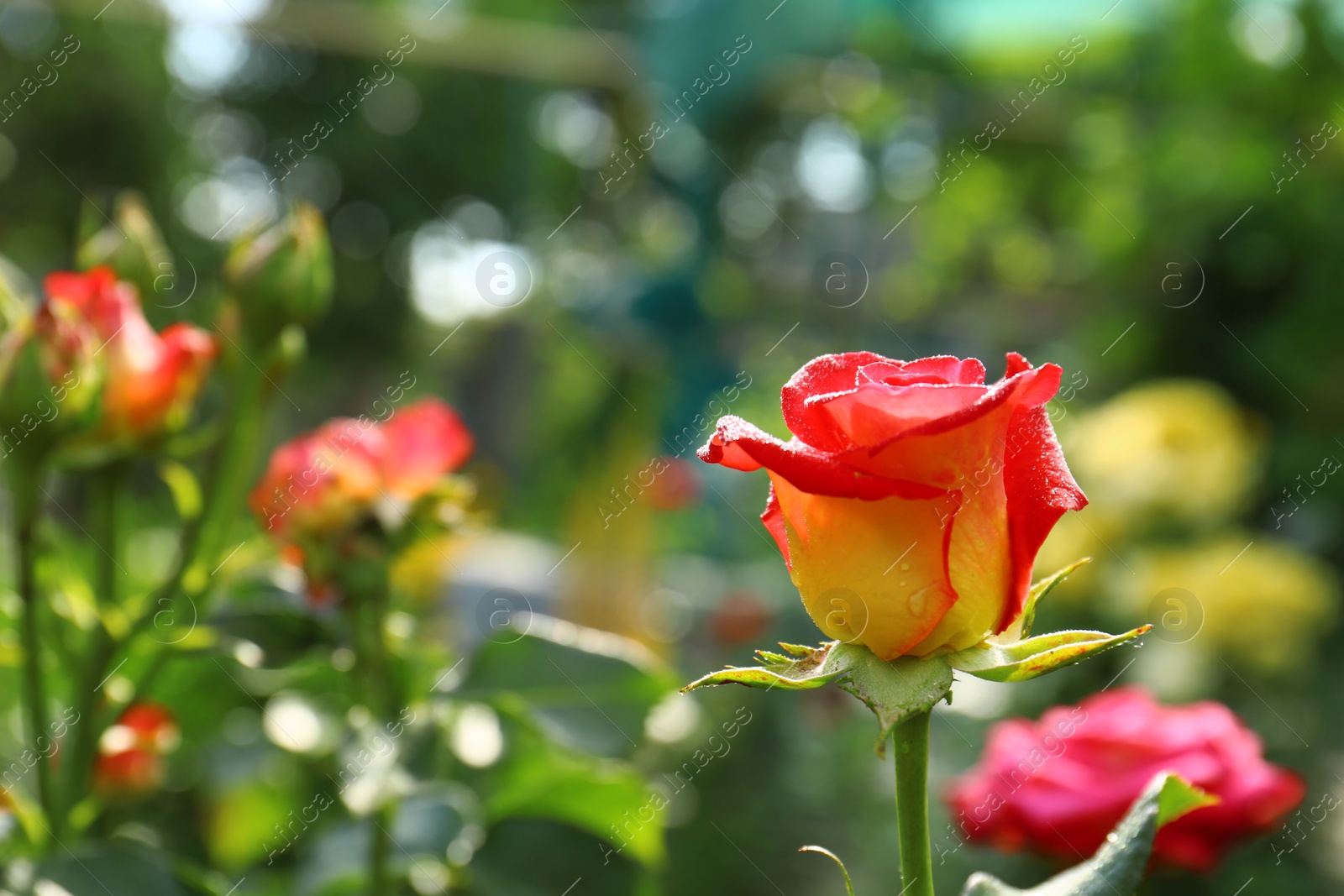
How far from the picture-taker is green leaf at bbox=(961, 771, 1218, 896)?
0.27 m

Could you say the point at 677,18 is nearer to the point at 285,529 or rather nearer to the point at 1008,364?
the point at 285,529

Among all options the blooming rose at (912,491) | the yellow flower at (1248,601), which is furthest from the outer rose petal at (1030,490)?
the yellow flower at (1248,601)

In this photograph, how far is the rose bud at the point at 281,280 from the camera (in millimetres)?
538

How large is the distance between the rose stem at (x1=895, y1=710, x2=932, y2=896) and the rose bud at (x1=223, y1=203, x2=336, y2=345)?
382 millimetres

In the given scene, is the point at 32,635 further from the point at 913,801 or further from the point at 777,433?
the point at 777,433

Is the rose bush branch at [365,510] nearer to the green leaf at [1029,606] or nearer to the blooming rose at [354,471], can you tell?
the blooming rose at [354,471]

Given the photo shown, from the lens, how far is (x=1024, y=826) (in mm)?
497

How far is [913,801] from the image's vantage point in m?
0.29

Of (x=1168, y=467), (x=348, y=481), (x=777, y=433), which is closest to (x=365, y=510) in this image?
(x=348, y=481)

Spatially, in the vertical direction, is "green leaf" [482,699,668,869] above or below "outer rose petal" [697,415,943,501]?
below

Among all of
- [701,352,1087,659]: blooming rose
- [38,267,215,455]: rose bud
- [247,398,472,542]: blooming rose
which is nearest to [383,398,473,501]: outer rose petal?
[247,398,472,542]: blooming rose

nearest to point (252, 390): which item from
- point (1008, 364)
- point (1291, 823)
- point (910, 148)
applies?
point (1008, 364)

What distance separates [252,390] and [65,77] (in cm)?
898

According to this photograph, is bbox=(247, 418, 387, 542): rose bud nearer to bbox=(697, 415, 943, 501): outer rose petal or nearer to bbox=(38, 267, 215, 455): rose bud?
bbox=(38, 267, 215, 455): rose bud
